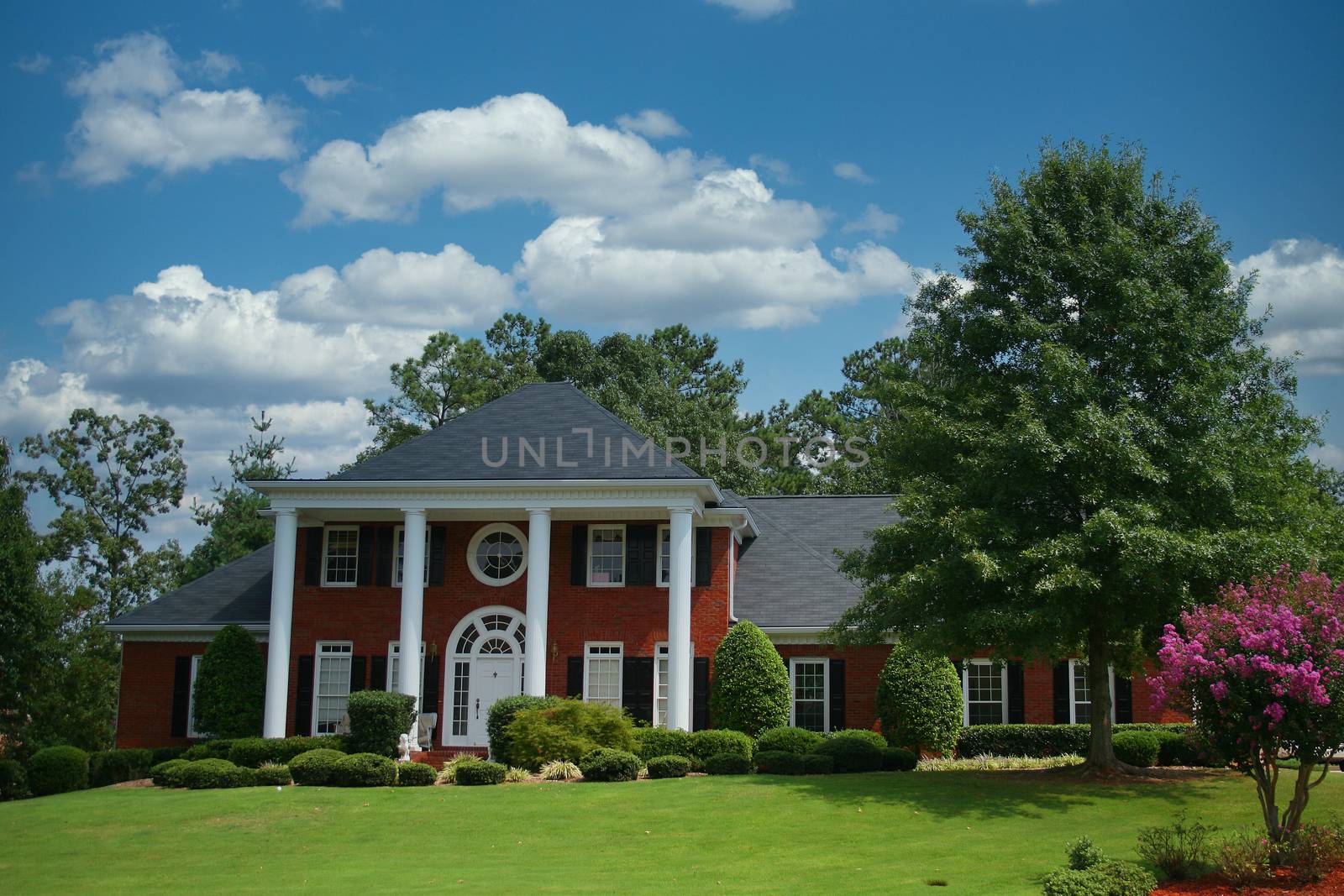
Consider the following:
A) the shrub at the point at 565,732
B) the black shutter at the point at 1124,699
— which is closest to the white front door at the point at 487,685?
the shrub at the point at 565,732

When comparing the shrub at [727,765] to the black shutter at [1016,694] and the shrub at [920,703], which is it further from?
the black shutter at [1016,694]

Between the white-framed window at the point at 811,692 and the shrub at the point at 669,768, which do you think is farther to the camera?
the white-framed window at the point at 811,692

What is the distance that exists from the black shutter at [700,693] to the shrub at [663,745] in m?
3.66

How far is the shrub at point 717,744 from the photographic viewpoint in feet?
87.0

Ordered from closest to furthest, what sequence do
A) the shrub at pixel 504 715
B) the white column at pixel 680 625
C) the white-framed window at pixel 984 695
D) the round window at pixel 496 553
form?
the shrub at pixel 504 715
the white column at pixel 680 625
the white-framed window at pixel 984 695
the round window at pixel 496 553

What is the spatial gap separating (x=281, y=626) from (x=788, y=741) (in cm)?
1335

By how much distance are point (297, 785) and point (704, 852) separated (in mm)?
11094

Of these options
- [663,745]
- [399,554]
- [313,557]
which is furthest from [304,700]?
[663,745]

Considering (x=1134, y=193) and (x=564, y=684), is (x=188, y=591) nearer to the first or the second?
(x=564, y=684)

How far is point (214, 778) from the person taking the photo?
25250mm

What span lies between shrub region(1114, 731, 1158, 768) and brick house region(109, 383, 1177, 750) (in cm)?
284

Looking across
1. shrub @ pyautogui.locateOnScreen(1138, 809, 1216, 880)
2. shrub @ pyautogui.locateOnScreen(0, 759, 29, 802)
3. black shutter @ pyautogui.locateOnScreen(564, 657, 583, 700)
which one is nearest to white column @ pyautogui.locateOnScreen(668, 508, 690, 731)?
black shutter @ pyautogui.locateOnScreen(564, 657, 583, 700)

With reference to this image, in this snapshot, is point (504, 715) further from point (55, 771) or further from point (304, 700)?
point (55, 771)

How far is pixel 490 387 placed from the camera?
59.0 m
